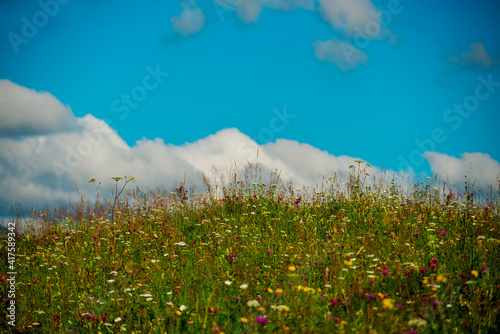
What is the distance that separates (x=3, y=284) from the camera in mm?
5551

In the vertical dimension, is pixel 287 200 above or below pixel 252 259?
above

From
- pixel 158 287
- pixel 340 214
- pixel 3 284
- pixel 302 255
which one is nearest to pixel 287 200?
pixel 340 214

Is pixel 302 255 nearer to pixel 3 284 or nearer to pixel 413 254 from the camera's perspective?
pixel 413 254

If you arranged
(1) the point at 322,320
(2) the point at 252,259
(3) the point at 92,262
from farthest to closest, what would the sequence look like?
(3) the point at 92,262 → (2) the point at 252,259 → (1) the point at 322,320

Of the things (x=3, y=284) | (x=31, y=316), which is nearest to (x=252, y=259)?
(x=31, y=316)

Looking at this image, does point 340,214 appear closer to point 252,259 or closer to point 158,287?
point 252,259

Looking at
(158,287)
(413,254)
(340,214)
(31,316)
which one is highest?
(340,214)

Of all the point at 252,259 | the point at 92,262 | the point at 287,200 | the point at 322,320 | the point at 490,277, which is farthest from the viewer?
the point at 287,200

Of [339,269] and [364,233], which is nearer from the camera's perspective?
[339,269]

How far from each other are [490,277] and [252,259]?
3.07m

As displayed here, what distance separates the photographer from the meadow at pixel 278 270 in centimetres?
338

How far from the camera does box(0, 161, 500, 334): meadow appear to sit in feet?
11.1

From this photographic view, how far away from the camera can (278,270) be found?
4.71 meters

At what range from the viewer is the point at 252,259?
512cm
